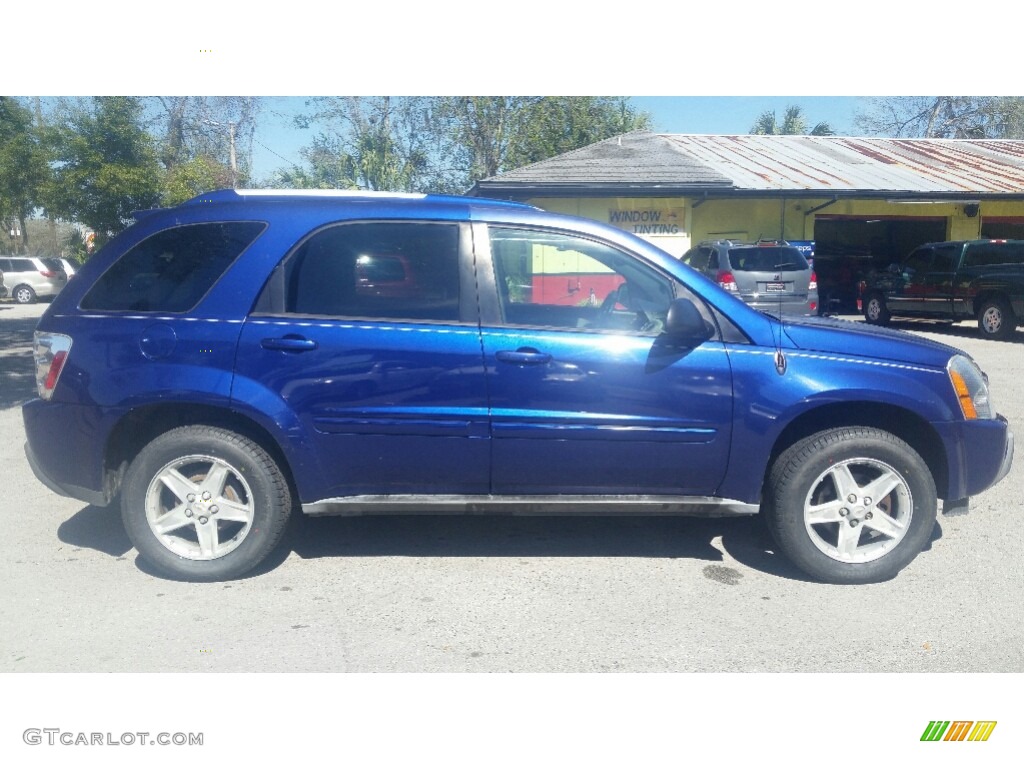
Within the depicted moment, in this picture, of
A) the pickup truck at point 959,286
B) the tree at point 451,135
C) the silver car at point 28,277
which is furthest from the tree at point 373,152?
the silver car at point 28,277

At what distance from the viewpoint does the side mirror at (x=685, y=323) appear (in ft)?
13.4

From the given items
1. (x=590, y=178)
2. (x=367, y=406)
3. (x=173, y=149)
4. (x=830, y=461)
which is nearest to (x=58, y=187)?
(x=173, y=149)

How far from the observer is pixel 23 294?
27.2 metres

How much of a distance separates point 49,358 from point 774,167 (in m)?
16.5

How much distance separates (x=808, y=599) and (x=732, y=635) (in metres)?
0.59

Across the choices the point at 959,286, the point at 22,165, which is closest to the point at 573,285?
the point at 959,286

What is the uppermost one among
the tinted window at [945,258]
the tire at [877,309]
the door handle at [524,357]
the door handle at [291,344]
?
the tinted window at [945,258]

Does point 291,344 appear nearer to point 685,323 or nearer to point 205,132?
point 685,323

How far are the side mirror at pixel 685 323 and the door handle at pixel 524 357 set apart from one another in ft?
1.94

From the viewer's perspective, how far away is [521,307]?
436 centimetres

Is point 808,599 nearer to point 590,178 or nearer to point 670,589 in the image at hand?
point 670,589

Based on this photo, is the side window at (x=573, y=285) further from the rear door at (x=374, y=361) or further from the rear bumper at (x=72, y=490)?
the rear bumper at (x=72, y=490)

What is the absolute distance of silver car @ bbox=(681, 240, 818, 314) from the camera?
1287 cm
